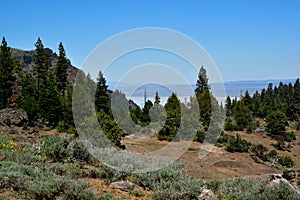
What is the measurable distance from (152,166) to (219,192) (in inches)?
84.7

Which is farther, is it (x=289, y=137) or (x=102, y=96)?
(x=289, y=137)

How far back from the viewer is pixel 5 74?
46344 millimetres

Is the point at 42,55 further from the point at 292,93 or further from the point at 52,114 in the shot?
the point at 292,93

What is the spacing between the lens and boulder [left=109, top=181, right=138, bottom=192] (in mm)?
8531

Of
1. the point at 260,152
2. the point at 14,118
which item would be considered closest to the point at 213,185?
the point at 260,152

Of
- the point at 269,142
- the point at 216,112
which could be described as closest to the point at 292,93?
the point at 269,142

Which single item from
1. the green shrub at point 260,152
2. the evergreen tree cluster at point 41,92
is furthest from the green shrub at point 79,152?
the green shrub at point 260,152

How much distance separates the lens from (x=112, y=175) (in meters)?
9.31

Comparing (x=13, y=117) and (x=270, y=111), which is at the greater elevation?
(x=270, y=111)

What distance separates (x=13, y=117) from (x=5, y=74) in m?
11.1

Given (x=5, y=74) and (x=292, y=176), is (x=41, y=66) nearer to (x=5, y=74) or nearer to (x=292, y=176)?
(x=5, y=74)

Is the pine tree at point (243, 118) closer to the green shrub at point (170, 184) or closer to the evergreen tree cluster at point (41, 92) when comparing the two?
the evergreen tree cluster at point (41, 92)

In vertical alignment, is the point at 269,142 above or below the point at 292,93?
below

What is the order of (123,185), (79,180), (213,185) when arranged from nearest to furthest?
(123,185) → (79,180) → (213,185)
